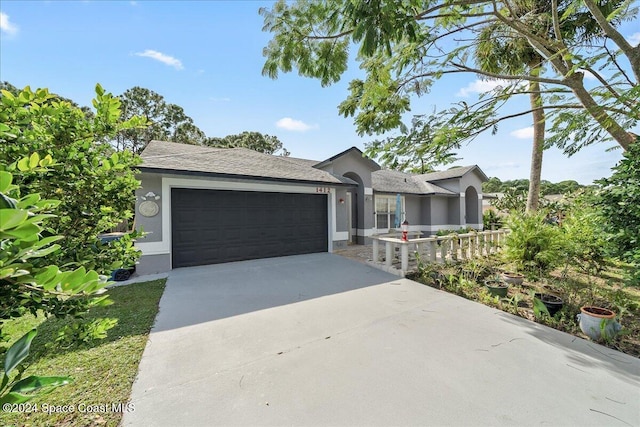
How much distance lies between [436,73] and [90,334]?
7.99 meters

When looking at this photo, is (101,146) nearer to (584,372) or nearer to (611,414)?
(611,414)

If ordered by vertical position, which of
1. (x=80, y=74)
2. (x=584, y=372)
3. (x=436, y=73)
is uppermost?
(x=80, y=74)

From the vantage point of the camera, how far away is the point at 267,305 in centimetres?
538

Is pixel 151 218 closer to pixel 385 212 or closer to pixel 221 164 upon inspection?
pixel 221 164

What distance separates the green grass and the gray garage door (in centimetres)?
372

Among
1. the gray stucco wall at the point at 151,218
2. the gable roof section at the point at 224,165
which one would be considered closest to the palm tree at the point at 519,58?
the gable roof section at the point at 224,165

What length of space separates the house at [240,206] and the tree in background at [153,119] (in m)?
21.2

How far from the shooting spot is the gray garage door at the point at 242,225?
8523mm

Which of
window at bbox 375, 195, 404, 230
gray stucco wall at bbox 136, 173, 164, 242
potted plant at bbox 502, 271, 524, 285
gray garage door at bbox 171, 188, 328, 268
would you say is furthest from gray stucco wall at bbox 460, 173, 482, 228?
gray stucco wall at bbox 136, 173, 164, 242

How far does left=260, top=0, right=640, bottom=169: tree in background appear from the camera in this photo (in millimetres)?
5551

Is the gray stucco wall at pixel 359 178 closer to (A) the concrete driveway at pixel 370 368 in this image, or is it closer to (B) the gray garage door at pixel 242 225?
(B) the gray garage door at pixel 242 225

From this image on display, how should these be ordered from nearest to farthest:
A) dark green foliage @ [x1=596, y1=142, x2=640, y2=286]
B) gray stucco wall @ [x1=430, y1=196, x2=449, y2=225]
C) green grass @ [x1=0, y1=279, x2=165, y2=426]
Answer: green grass @ [x1=0, y1=279, x2=165, y2=426] < dark green foliage @ [x1=596, y1=142, x2=640, y2=286] < gray stucco wall @ [x1=430, y1=196, x2=449, y2=225]

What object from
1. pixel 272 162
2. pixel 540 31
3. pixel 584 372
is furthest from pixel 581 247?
pixel 272 162

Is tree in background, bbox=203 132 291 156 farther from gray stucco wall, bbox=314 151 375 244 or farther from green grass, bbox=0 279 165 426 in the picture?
green grass, bbox=0 279 165 426
